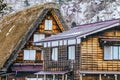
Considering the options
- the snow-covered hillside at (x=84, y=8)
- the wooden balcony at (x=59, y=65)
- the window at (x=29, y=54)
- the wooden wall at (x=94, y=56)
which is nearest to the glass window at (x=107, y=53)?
the wooden wall at (x=94, y=56)

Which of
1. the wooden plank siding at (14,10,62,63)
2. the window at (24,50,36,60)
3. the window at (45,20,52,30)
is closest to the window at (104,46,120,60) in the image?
the wooden plank siding at (14,10,62,63)

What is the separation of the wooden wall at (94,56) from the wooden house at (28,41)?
43.4 feet

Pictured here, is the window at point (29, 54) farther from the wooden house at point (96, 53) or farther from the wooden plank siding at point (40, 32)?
the wooden house at point (96, 53)

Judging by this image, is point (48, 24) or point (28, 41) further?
→ point (48, 24)

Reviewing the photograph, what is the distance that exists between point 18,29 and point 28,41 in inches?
94.1

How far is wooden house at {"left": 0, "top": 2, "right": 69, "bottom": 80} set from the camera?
4675 centimetres

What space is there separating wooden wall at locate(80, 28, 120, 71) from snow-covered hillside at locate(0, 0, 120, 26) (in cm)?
8411

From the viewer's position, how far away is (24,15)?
2068 inches

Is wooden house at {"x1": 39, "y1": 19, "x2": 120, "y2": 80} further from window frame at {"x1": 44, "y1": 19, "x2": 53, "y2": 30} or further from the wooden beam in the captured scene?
window frame at {"x1": 44, "y1": 19, "x2": 53, "y2": 30}

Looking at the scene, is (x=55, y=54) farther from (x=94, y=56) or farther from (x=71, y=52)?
(x=94, y=56)

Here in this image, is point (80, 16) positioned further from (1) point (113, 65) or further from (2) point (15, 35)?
(1) point (113, 65)

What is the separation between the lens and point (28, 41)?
159ft

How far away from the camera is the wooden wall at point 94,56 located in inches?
1336

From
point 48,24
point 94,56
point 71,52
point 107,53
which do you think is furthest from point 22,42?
point 107,53
